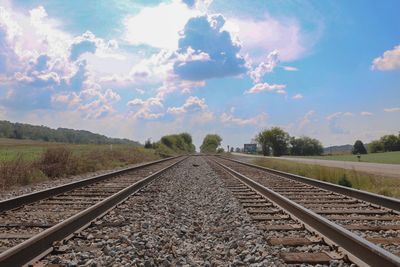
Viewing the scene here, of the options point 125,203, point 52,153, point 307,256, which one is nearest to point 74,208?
point 125,203

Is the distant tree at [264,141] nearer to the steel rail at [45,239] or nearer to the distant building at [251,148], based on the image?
the distant building at [251,148]

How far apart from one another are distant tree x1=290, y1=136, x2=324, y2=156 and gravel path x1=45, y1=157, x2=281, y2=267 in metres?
127

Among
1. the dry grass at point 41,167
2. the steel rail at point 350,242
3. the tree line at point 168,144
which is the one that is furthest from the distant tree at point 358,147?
the steel rail at point 350,242

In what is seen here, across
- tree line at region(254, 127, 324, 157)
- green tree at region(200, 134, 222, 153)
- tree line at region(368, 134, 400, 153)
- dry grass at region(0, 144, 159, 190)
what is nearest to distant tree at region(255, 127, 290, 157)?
tree line at region(254, 127, 324, 157)

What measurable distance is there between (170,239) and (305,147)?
133449 mm

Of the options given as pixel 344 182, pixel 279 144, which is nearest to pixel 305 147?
pixel 279 144

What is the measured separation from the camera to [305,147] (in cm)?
13525

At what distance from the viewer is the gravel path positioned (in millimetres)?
4914

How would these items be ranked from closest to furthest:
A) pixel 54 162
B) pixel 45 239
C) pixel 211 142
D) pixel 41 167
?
pixel 45 239, pixel 41 167, pixel 54 162, pixel 211 142

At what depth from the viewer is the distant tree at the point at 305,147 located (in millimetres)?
132913

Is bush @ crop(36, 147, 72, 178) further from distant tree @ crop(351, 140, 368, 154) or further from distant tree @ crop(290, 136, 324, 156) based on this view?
distant tree @ crop(290, 136, 324, 156)

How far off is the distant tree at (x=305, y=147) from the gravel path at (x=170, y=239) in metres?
127

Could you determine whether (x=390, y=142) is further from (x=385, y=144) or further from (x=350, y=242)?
(x=350, y=242)

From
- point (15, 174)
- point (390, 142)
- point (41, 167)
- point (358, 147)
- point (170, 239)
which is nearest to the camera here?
point (170, 239)
